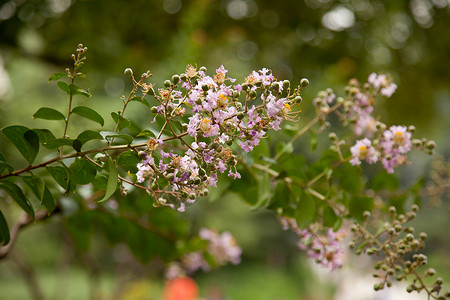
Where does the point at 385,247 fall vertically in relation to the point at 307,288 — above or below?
below

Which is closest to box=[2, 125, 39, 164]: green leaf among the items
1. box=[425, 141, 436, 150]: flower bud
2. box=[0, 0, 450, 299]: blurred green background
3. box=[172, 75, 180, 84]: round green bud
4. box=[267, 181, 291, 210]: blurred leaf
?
box=[172, 75, 180, 84]: round green bud

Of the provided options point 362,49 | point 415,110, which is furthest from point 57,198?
point 415,110

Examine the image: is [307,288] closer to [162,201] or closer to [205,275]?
[205,275]

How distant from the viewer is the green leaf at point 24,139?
28 cm

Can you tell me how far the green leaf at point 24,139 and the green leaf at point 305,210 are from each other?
234 mm

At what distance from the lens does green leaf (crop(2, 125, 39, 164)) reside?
0.28 metres

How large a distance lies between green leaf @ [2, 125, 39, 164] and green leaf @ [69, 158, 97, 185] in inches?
1.2

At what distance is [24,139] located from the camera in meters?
0.29

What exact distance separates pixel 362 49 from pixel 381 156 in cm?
99

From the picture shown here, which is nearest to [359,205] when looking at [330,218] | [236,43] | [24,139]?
[330,218]

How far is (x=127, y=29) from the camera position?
3.59 ft

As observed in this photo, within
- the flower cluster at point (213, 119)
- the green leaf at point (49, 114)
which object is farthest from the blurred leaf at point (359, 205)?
the green leaf at point (49, 114)

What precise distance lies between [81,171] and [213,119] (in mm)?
109

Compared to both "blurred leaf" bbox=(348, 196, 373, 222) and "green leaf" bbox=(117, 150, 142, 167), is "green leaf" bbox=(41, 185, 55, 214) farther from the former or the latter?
"blurred leaf" bbox=(348, 196, 373, 222)
